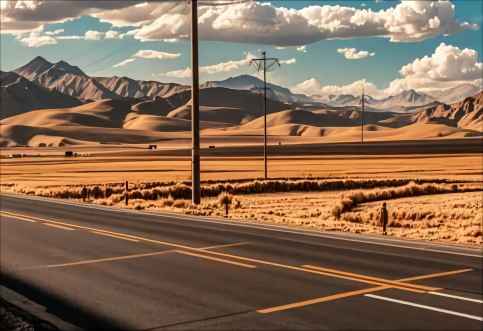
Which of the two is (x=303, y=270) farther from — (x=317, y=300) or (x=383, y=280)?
(x=317, y=300)

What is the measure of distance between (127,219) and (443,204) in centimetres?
1663

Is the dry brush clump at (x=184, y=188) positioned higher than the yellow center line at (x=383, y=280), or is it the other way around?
the dry brush clump at (x=184, y=188)

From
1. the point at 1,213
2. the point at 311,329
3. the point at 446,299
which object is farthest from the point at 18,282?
the point at 1,213

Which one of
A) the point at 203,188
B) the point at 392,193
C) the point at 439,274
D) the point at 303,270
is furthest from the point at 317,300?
the point at 203,188

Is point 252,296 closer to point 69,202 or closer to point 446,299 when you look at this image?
point 446,299

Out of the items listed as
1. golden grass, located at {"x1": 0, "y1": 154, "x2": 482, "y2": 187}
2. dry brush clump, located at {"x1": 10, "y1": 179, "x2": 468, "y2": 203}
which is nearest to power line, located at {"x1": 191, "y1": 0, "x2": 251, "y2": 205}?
dry brush clump, located at {"x1": 10, "y1": 179, "x2": 468, "y2": 203}

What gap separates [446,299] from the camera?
10.2 meters

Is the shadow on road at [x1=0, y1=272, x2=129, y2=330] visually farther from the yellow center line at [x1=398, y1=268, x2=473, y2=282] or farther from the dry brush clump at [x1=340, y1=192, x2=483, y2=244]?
the dry brush clump at [x1=340, y1=192, x2=483, y2=244]

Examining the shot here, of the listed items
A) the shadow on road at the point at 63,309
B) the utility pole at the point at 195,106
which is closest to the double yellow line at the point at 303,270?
the shadow on road at the point at 63,309

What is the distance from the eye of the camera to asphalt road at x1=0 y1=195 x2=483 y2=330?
9.21 m

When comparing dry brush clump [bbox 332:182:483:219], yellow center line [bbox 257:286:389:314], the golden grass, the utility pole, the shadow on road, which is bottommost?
the shadow on road

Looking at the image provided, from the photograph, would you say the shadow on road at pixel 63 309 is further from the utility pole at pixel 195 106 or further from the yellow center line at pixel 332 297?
the utility pole at pixel 195 106

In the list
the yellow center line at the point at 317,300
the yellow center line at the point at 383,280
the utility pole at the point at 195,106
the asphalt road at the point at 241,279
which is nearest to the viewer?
the asphalt road at the point at 241,279

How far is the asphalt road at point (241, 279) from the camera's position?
30.2ft
